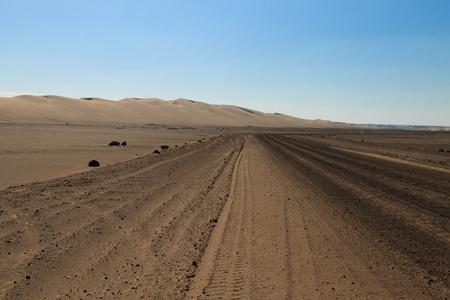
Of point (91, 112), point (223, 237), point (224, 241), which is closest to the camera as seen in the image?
point (224, 241)

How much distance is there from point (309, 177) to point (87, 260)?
10019mm

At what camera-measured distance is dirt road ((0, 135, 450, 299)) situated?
4.55 meters

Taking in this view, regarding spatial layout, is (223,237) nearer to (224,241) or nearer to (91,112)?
(224,241)

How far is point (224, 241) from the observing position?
6223 millimetres

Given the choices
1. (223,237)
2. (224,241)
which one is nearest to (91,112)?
(223,237)

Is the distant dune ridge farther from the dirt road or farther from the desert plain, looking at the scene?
the dirt road

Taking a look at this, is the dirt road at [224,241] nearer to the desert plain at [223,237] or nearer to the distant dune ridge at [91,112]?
the desert plain at [223,237]

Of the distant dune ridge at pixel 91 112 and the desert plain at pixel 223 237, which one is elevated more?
the distant dune ridge at pixel 91 112

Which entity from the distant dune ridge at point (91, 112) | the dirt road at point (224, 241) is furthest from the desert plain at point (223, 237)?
the distant dune ridge at point (91, 112)

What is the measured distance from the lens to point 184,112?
171m

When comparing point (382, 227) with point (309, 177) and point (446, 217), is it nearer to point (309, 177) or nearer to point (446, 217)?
point (446, 217)

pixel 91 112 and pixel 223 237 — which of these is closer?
pixel 223 237

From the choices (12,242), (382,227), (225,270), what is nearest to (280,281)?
(225,270)

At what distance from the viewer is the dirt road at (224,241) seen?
179 inches
